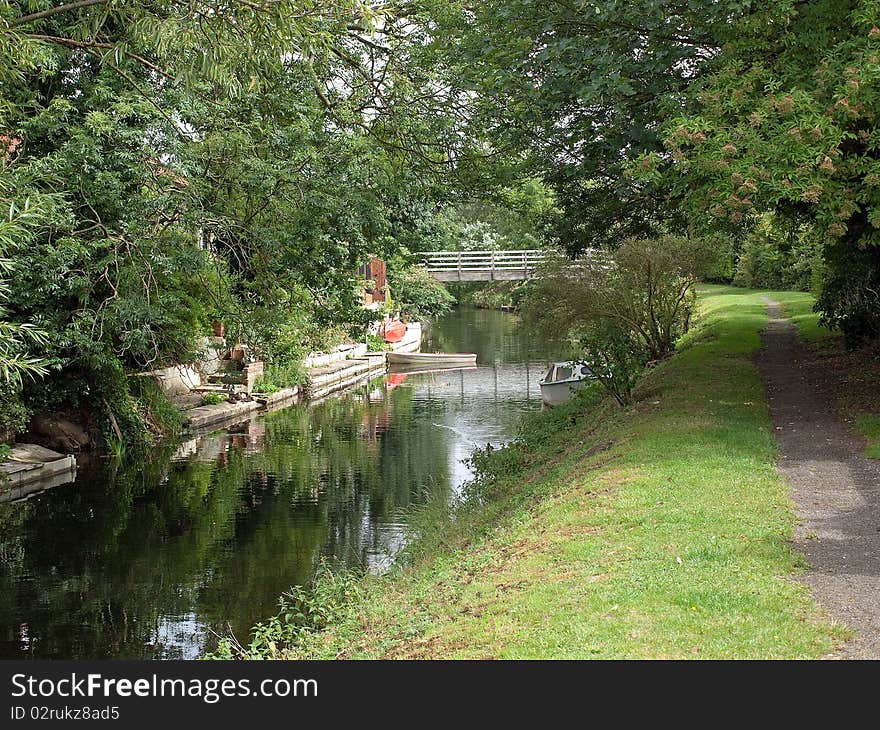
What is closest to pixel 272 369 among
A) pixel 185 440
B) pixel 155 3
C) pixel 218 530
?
pixel 185 440

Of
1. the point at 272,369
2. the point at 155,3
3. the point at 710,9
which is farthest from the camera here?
the point at 272,369

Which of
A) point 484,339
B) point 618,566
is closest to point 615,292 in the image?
point 618,566

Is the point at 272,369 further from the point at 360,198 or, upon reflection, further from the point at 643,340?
the point at 360,198

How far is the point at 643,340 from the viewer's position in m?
28.8

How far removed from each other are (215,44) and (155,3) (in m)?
1.46

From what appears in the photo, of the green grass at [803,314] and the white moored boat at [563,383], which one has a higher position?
the green grass at [803,314]

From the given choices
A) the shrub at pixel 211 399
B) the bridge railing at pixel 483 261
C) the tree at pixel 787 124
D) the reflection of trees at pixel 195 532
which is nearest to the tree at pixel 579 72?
the tree at pixel 787 124

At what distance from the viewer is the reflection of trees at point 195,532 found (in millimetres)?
12539

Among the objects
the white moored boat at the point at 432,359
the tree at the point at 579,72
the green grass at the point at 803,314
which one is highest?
the tree at the point at 579,72

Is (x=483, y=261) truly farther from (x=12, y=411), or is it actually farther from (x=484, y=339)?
(x=12, y=411)

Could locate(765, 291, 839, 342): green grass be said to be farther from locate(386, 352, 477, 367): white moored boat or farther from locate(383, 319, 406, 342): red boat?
locate(383, 319, 406, 342): red boat

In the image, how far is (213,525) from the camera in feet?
55.9

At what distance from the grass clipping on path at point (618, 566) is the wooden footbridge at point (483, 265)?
38.8 m

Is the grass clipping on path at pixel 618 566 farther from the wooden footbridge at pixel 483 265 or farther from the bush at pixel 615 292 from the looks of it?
the wooden footbridge at pixel 483 265
